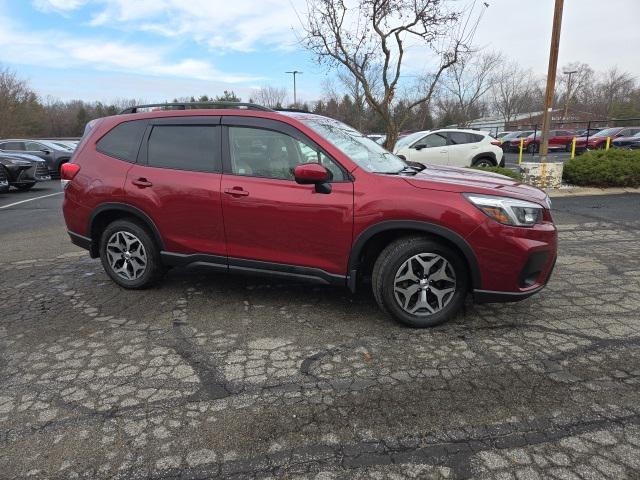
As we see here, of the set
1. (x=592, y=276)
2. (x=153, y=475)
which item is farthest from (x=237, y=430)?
(x=592, y=276)

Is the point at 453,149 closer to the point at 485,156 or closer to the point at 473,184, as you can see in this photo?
the point at 485,156

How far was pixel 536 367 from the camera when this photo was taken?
3166 millimetres

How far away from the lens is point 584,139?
2633cm

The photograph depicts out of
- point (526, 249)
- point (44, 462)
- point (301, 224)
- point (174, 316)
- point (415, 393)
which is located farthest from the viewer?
point (174, 316)

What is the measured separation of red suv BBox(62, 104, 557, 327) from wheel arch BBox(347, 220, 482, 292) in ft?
0.03

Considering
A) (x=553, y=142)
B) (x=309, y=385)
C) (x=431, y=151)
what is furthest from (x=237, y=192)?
(x=553, y=142)

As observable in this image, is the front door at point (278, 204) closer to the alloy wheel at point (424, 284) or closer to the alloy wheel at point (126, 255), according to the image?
the alloy wheel at point (424, 284)

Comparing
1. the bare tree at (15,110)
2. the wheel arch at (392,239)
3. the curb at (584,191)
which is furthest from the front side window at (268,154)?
the bare tree at (15,110)

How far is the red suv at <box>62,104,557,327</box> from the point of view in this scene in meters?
3.54

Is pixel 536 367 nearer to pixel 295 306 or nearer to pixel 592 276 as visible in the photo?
Result: pixel 295 306

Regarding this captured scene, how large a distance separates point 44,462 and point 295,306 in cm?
231

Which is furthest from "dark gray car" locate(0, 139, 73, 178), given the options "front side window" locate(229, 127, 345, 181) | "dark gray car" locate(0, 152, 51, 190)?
"front side window" locate(229, 127, 345, 181)

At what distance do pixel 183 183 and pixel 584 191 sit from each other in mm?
10107

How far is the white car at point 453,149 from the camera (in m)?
13.8
